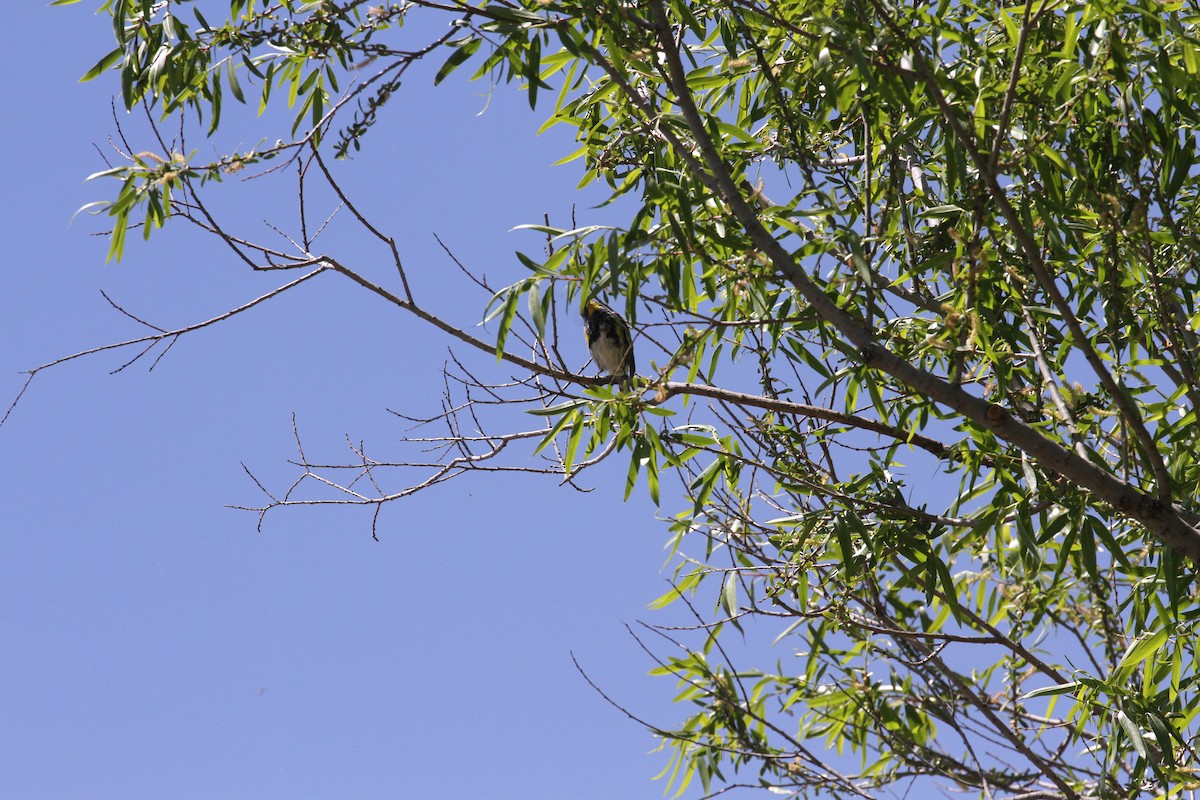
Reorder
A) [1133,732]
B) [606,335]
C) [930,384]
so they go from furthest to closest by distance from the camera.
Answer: [606,335] → [1133,732] → [930,384]

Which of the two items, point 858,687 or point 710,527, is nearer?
point 710,527

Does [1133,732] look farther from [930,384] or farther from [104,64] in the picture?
[104,64]

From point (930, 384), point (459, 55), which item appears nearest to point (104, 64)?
A: point (459, 55)

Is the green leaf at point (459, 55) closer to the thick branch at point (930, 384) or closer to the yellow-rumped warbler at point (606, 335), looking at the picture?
the thick branch at point (930, 384)

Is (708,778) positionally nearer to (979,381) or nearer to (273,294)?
(979,381)

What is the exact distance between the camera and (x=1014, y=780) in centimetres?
394

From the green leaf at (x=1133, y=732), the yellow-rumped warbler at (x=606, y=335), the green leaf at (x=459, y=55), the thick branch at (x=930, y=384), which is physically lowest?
the green leaf at (x=1133, y=732)

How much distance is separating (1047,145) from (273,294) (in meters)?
1.98

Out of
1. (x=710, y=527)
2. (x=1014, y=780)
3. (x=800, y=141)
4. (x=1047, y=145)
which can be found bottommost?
(x=1014, y=780)

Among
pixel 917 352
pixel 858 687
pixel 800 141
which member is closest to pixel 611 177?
pixel 800 141

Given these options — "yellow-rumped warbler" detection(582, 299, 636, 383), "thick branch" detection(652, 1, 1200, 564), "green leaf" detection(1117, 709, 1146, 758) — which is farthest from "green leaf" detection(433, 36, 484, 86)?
"yellow-rumped warbler" detection(582, 299, 636, 383)

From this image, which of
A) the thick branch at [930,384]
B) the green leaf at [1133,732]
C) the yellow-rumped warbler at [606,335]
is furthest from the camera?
the yellow-rumped warbler at [606,335]

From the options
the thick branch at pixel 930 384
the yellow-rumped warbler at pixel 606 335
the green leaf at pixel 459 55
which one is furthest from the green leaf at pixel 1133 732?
the yellow-rumped warbler at pixel 606 335

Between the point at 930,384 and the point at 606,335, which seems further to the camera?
the point at 606,335
